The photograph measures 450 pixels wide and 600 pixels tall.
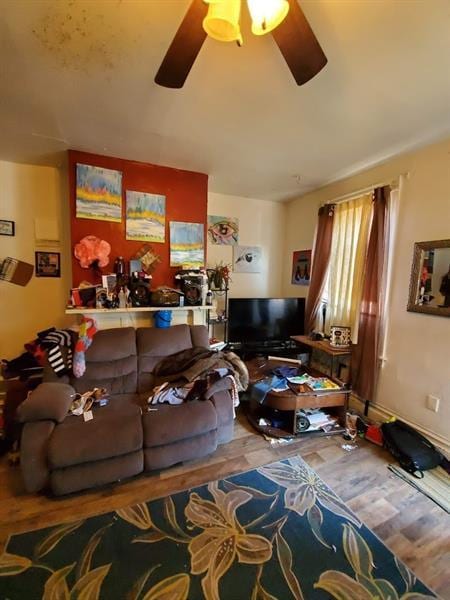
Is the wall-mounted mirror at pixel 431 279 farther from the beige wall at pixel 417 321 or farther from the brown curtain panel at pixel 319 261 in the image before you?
the brown curtain panel at pixel 319 261

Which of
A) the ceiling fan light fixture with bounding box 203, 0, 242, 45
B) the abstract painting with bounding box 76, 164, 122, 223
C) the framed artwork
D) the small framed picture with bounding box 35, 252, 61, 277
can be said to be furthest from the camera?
the framed artwork

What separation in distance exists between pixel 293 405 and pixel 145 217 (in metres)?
2.29

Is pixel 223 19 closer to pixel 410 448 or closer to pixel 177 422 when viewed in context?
pixel 177 422

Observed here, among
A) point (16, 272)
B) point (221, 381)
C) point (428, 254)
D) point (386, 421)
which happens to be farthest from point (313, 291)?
point (16, 272)

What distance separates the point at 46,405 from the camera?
5.49 ft

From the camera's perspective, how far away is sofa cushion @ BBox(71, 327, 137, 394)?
2.22 m

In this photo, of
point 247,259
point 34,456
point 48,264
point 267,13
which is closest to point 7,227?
point 48,264

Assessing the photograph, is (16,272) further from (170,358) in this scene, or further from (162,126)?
(162,126)

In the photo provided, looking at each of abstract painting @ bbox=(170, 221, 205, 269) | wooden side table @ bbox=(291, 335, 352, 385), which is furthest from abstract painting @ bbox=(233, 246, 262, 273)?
wooden side table @ bbox=(291, 335, 352, 385)

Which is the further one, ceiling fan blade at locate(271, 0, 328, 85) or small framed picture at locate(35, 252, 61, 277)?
small framed picture at locate(35, 252, 61, 277)

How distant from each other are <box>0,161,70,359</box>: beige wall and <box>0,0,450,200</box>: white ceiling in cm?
24

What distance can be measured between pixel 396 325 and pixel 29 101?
327 centimetres

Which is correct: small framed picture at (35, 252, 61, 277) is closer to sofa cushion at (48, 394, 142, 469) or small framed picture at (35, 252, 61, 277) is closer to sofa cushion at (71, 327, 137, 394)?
sofa cushion at (71, 327, 137, 394)

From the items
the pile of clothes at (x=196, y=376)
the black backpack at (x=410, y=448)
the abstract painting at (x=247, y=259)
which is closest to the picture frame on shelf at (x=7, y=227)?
the pile of clothes at (x=196, y=376)
